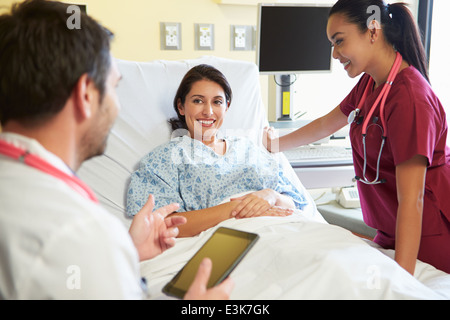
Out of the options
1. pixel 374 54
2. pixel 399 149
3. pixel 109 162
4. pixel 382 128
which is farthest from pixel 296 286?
pixel 109 162

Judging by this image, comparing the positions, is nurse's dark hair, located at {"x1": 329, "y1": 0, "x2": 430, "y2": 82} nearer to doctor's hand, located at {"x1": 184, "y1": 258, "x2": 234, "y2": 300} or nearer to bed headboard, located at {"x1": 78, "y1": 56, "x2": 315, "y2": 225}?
bed headboard, located at {"x1": 78, "y1": 56, "x2": 315, "y2": 225}

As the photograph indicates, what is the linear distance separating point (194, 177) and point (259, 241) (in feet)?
1.66

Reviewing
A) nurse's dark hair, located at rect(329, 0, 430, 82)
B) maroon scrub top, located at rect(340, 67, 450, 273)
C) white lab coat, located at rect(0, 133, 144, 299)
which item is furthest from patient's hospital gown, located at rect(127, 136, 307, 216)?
white lab coat, located at rect(0, 133, 144, 299)

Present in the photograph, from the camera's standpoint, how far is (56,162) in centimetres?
68

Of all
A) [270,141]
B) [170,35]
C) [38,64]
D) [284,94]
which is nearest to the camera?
[38,64]

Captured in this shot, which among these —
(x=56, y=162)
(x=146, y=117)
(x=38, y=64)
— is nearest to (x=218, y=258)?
(x=56, y=162)

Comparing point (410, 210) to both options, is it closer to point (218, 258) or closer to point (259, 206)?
point (259, 206)

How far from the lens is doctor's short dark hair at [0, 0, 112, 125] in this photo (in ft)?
2.32

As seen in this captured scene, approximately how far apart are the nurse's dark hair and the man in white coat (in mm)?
950

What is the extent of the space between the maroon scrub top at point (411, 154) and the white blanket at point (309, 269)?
142 mm

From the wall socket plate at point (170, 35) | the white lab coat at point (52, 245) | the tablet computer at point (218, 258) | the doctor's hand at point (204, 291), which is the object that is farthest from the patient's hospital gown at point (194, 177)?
the wall socket plate at point (170, 35)

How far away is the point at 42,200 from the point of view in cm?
60

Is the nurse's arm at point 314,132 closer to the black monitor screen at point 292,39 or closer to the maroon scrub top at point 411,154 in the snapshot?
the maroon scrub top at point 411,154

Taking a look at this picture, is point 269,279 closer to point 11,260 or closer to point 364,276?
point 364,276
